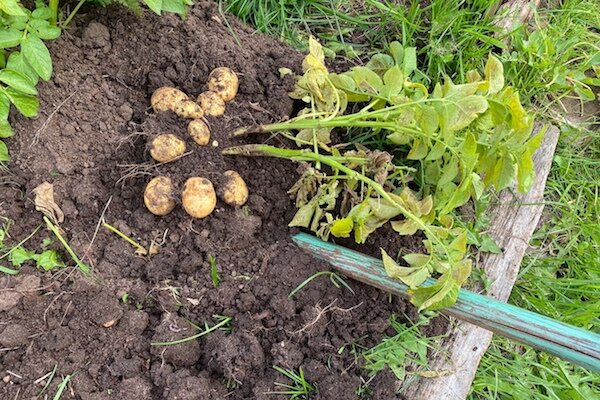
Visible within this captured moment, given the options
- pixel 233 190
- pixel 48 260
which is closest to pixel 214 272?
pixel 233 190

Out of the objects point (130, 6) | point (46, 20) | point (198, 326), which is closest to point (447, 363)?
point (198, 326)

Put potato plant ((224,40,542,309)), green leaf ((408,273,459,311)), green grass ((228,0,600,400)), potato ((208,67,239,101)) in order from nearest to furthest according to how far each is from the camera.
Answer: green leaf ((408,273,459,311)) < potato plant ((224,40,542,309)) < potato ((208,67,239,101)) < green grass ((228,0,600,400))

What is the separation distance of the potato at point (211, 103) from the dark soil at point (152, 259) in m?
0.04

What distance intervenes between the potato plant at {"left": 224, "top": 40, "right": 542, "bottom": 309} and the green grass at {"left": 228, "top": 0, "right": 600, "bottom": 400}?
35cm

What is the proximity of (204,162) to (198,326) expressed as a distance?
591 millimetres

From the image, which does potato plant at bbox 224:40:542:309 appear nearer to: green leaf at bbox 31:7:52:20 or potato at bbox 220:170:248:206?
potato at bbox 220:170:248:206

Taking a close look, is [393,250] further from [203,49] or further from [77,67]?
[77,67]

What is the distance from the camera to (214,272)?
1.94m

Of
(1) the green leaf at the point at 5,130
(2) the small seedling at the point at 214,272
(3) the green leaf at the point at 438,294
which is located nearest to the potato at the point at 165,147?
(2) the small seedling at the point at 214,272

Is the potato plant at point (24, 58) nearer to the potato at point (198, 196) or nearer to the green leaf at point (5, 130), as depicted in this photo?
the green leaf at point (5, 130)

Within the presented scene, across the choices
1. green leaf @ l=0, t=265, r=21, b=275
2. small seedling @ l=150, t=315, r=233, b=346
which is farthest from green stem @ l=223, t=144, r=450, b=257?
green leaf @ l=0, t=265, r=21, b=275

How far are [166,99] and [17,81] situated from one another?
49cm

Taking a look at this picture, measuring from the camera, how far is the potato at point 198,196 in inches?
75.4

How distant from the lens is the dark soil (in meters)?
Answer: 1.77
